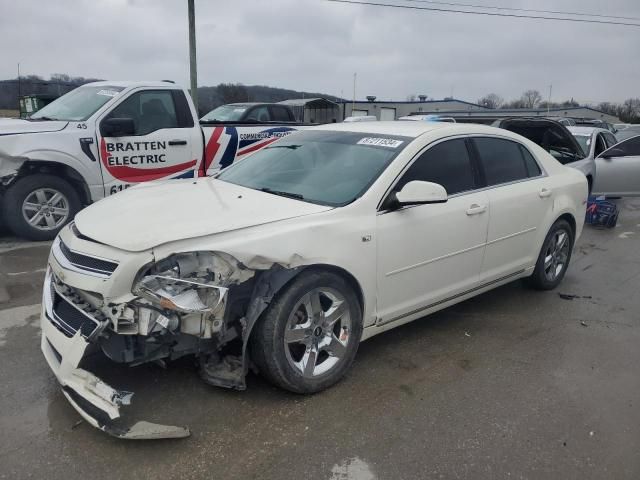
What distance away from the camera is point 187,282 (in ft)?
8.80

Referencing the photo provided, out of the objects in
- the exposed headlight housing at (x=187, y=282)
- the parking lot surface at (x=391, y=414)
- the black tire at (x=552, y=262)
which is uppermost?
the exposed headlight housing at (x=187, y=282)

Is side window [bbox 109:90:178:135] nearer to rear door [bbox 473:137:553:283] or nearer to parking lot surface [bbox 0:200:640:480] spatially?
parking lot surface [bbox 0:200:640:480]

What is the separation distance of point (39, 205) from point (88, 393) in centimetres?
466

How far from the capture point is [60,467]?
2.52m

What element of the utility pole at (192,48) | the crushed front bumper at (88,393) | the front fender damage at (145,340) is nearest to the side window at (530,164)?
the front fender damage at (145,340)

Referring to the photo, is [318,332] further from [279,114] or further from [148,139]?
[279,114]

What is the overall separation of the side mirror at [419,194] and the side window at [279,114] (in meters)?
10.4

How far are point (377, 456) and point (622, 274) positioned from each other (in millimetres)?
4724

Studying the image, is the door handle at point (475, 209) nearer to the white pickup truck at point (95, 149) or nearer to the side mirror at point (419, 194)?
the side mirror at point (419, 194)

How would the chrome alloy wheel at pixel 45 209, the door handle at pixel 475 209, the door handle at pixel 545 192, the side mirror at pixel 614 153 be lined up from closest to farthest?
the door handle at pixel 475 209 → the door handle at pixel 545 192 → the chrome alloy wheel at pixel 45 209 → the side mirror at pixel 614 153

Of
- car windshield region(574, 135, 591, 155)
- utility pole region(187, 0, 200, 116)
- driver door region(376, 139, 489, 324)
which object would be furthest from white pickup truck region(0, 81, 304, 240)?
utility pole region(187, 0, 200, 116)

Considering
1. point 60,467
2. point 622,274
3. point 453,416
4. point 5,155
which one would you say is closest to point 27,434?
point 60,467

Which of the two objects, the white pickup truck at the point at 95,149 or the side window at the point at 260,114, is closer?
the white pickup truck at the point at 95,149

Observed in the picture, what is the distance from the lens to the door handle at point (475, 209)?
397 cm
